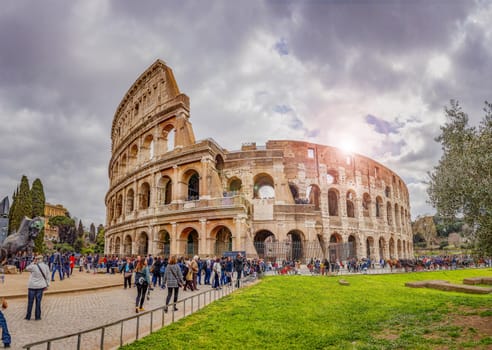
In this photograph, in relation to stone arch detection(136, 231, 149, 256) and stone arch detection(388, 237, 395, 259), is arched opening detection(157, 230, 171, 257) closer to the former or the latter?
stone arch detection(136, 231, 149, 256)

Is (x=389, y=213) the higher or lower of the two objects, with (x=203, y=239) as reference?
higher

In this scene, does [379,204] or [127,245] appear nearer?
[127,245]

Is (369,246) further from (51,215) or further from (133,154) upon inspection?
(51,215)

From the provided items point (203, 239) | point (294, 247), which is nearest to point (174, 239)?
point (203, 239)

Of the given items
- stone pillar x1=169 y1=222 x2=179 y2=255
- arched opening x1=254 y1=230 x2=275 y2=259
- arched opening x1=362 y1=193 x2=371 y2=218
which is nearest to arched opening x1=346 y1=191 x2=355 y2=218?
arched opening x1=362 y1=193 x2=371 y2=218

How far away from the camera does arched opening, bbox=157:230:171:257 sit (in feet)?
83.5

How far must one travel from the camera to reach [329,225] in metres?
30.5

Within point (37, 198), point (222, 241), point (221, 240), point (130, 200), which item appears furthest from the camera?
point (37, 198)

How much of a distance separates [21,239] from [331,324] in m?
16.7

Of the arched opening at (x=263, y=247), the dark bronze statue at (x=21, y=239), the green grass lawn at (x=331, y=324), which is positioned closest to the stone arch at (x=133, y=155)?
the arched opening at (x=263, y=247)

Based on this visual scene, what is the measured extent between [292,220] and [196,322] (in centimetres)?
2097

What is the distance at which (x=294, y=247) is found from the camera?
90.5ft

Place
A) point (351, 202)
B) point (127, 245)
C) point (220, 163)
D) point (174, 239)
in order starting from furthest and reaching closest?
point (351, 202) < point (127, 245) < point (220, 163) < point (174, 239)

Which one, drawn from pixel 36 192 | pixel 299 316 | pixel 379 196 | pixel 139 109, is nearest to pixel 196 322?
pixel 299 316
